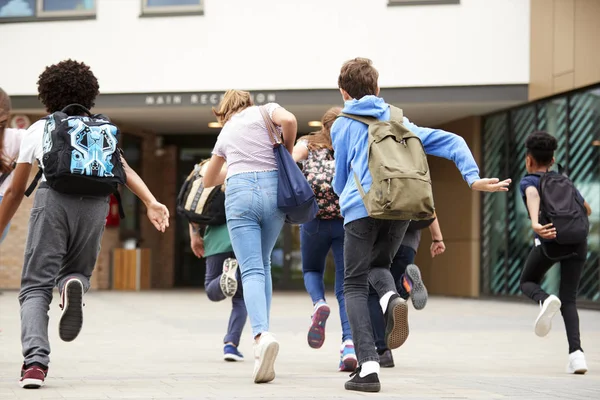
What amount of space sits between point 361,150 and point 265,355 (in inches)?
47.9

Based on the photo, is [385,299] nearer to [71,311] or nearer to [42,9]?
[71,311]

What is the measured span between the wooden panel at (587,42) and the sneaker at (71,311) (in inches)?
430

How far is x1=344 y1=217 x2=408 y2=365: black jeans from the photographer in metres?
5.21

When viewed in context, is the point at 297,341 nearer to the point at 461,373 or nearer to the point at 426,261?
the point at 461,373

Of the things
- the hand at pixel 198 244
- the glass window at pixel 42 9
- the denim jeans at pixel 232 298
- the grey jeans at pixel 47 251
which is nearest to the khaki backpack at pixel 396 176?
the grey jeans at pixel 47 251

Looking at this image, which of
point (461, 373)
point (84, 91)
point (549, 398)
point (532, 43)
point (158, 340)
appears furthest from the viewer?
point (532, 43)

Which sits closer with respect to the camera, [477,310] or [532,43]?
[477,310]

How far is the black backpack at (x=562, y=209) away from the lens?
6777 millimetres

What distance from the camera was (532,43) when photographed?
16375 mm

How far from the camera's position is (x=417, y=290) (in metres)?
6.59

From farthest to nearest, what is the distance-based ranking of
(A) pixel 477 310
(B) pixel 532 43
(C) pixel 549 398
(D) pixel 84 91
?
1. (B) pixel 532 43
2. (A) pixel 477 310
3. (D) pixel 84 91
4. (C) pixel 549 398

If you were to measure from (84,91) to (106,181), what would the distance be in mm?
552

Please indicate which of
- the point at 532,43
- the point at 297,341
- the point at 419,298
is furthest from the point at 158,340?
the point at 532,43

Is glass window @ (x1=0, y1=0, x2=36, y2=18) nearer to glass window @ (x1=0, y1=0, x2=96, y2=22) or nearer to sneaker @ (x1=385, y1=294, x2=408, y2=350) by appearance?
glass window @ (x1=0, y1=0, x2=96, y2=22)
